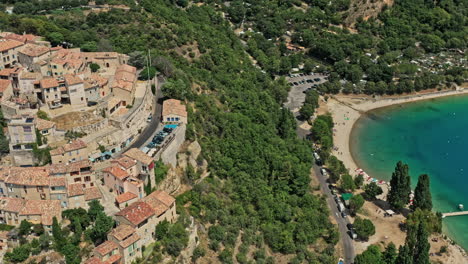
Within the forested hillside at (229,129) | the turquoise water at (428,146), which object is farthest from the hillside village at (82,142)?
the turquoise water at (428,146)

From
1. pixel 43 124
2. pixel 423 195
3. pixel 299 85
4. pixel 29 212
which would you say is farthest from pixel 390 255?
pixel 299 85

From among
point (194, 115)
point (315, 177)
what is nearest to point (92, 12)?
point (194, 115)

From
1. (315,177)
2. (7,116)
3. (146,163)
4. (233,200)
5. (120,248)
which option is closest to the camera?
(120,248)

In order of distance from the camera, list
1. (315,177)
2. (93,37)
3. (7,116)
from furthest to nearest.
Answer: (93,37) < (315,177) < (7,116)

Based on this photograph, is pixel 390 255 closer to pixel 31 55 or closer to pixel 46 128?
pixel 46 128

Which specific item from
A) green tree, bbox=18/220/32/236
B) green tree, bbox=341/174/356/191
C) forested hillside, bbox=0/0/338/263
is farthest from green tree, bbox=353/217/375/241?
green tree, bbox=18/220/32/236

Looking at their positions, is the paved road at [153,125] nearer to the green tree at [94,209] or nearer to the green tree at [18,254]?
the green tree at [94,209]

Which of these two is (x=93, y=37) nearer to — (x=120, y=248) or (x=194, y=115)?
(x=194, y=115)
